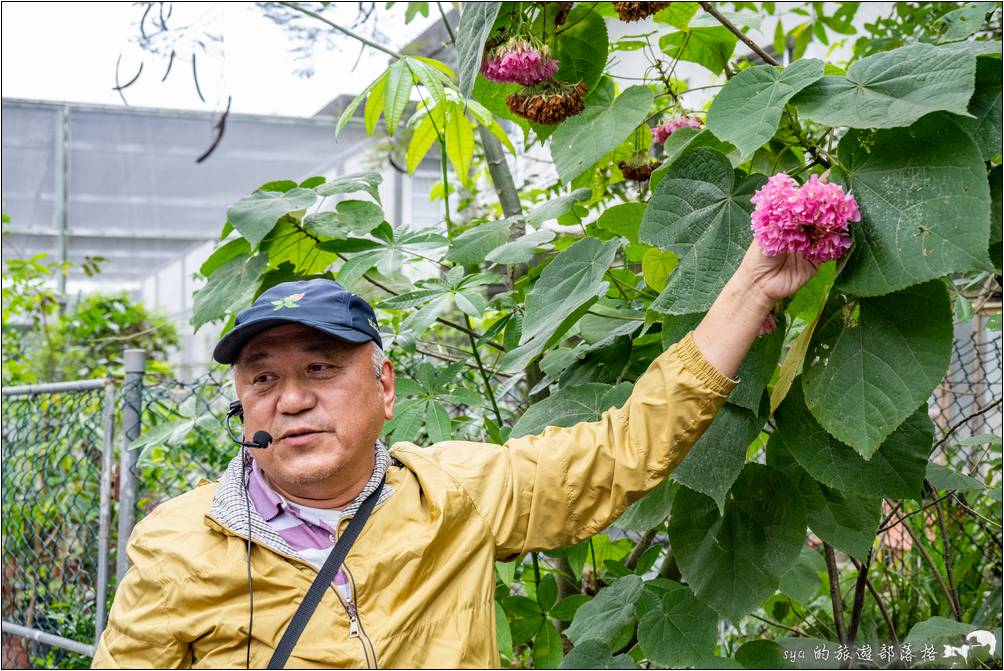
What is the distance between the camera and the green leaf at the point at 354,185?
1917 millimetres

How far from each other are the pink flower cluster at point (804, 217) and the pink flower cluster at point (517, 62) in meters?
0.41

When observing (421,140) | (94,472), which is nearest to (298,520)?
(421,140)

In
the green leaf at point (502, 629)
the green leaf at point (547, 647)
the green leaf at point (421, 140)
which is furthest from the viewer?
the green leaf at point (421, 140)

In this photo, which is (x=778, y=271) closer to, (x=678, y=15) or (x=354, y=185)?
(x=678, y=15)

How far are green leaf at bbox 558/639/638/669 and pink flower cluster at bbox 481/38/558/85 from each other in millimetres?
914

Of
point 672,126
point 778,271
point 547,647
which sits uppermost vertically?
point 672,126

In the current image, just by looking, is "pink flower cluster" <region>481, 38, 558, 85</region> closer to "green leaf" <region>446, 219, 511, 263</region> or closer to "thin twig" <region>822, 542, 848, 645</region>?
"green leaf" <region>446, 219, 511, 263</region>

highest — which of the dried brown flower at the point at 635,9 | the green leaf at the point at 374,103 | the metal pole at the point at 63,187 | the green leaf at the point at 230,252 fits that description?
the metal pole at the point at 63,187

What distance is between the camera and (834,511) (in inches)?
63.3

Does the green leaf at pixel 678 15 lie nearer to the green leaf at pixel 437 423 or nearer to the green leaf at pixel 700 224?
the green leaf at pixel 700 224

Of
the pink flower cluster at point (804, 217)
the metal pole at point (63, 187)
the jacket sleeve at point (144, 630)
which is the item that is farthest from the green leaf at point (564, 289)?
the metal pole at point (63, 187)

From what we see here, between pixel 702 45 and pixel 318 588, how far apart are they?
1.09 metres

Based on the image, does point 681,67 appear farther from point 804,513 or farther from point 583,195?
point 804,513

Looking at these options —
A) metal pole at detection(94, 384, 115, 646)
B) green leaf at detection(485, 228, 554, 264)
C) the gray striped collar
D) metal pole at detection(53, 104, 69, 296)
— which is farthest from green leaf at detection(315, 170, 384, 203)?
metal pole at detection(53, 104, 69, 296)
